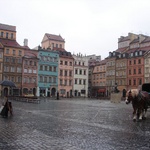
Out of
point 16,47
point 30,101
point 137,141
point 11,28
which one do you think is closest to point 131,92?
point 137,141

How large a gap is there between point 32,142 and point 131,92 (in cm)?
789

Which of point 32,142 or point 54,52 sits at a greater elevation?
point 54,52

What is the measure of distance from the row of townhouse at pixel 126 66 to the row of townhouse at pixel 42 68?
21.9ft

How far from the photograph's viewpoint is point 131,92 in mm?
14367

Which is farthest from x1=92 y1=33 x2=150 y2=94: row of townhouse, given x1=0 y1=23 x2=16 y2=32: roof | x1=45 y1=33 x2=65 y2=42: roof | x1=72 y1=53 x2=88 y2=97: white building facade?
x1=0 y1=23 x2=16 y2=32: roof

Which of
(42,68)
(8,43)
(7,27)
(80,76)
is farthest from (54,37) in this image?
(8,43)

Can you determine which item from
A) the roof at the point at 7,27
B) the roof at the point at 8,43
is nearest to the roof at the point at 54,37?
the roof at the point at 7,27

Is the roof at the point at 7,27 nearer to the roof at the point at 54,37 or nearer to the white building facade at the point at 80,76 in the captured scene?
the roof at the point at 54,37

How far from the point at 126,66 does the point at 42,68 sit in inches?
1023

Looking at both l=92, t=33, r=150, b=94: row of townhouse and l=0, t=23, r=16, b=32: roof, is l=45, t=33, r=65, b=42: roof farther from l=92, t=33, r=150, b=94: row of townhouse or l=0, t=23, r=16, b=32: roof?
l=92, t=33, r=150, b=94: row of townhouse

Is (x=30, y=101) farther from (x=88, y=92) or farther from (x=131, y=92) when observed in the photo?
(x=88, y=92)

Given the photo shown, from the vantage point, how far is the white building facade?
288 feet

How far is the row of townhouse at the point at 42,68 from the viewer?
7312 centimetres

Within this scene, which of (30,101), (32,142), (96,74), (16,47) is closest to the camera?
(32,142)
